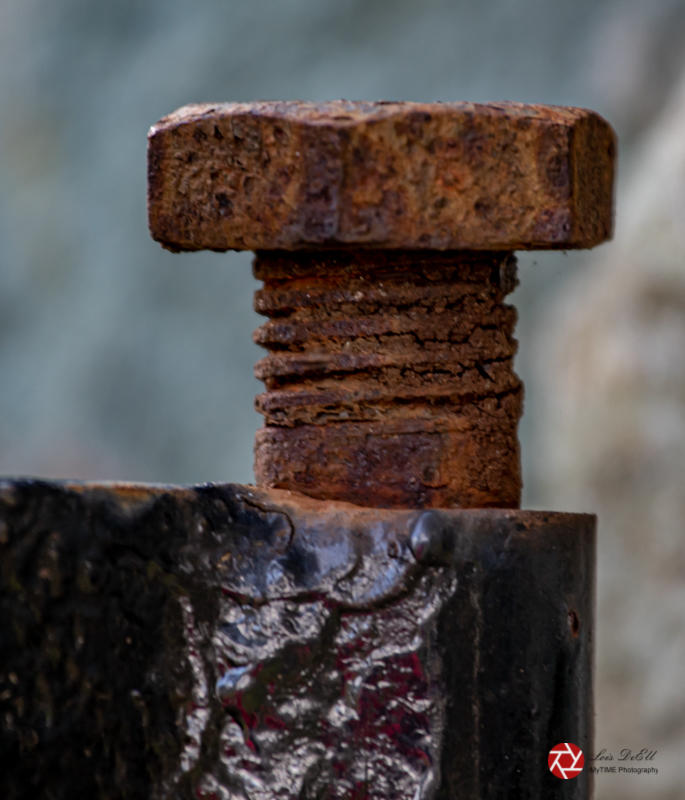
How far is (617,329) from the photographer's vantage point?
342cm

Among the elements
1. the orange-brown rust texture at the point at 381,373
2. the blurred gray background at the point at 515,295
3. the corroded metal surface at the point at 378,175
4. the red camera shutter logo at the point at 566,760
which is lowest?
the red camera shutter logo at the point at 566,760

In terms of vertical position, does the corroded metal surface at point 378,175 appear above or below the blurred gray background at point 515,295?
below

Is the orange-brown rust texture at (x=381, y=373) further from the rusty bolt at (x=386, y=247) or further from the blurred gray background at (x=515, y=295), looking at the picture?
the blurred gray background at (x=515, y=295)

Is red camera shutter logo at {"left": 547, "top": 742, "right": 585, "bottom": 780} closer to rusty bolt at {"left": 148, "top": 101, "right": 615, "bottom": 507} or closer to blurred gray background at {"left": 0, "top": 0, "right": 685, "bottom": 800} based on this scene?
rusty bolt at {"left": 148, "top": 101, "right": 615, "bottom": 507}

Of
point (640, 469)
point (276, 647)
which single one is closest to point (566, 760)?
point (276, 647)

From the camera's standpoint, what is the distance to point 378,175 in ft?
3.10

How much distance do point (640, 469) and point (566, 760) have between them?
7.95 feet

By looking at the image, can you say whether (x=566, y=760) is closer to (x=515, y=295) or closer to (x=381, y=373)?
(x=381, y=373)

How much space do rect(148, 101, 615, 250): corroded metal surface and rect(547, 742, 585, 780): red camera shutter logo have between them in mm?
424

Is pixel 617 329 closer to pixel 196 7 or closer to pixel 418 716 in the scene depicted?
pixel 418 716

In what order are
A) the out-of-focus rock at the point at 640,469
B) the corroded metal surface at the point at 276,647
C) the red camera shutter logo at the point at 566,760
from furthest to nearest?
the out-of-focus rock at the point at 640,469, the red camera shutter logo at the point at 566,760, the corroded metal surface at the point at 276,647

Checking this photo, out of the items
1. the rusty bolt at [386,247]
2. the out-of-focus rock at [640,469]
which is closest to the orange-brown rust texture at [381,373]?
the rusty bolt at [386,247]

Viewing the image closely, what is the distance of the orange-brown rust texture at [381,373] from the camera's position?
3.37ft

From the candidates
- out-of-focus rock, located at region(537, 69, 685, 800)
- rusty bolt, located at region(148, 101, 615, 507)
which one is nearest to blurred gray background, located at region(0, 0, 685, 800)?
out-of-focus rock, located at region(537, 69, 685, 800)
